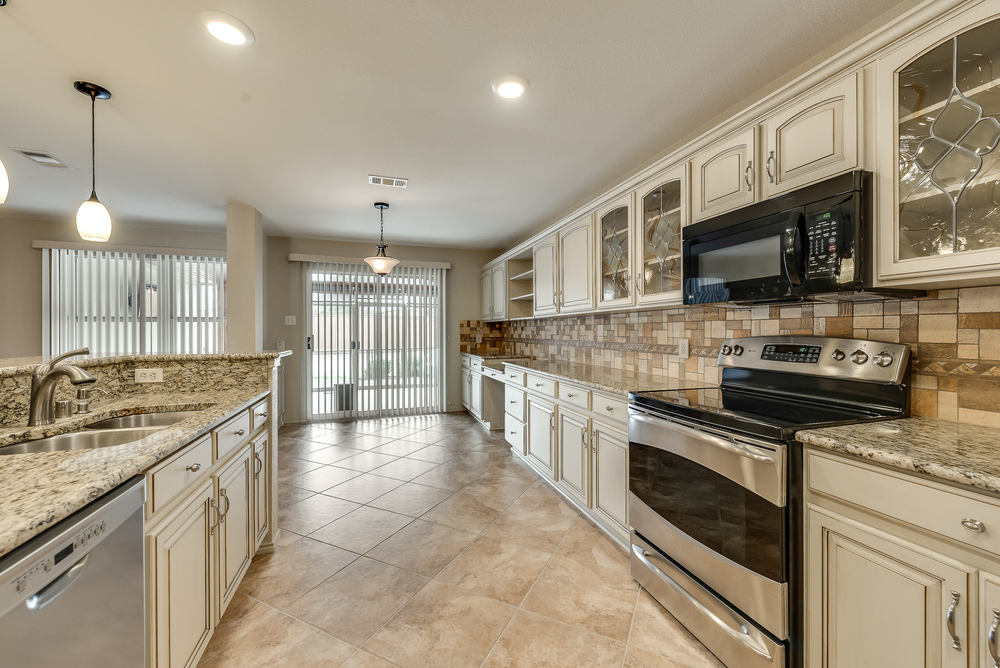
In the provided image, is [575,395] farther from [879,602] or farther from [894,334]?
[879,602]

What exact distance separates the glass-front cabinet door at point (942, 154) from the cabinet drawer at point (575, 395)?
1.57 m

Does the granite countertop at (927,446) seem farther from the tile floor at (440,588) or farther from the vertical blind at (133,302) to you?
the vertical blind at (133,302)

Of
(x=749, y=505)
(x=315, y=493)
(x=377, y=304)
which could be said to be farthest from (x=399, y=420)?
(x=749, y=505)

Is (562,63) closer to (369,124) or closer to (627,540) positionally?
(369,124)

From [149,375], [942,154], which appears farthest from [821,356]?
[149,375]

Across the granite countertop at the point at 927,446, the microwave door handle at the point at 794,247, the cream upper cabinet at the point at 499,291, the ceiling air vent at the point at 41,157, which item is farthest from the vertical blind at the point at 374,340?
the granite countertop at the point at 927,446

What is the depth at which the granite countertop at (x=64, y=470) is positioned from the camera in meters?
0.76

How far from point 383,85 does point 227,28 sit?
0.63m

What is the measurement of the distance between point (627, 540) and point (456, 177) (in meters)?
2.65

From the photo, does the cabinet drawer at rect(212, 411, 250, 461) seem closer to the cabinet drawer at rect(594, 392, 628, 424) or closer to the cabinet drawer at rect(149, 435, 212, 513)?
the cabinet drawer at rect(149, 435, 212, 513)

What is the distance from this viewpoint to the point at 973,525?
38.0 inches

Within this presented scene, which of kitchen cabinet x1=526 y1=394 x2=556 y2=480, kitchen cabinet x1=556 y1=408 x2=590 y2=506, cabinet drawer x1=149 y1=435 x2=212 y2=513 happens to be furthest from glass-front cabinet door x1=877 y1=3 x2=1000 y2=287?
cabinet drawer x1=149 y1=435 x2=212 y2=513

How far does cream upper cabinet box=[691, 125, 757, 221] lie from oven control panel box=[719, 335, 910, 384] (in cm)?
66

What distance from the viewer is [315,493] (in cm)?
312
